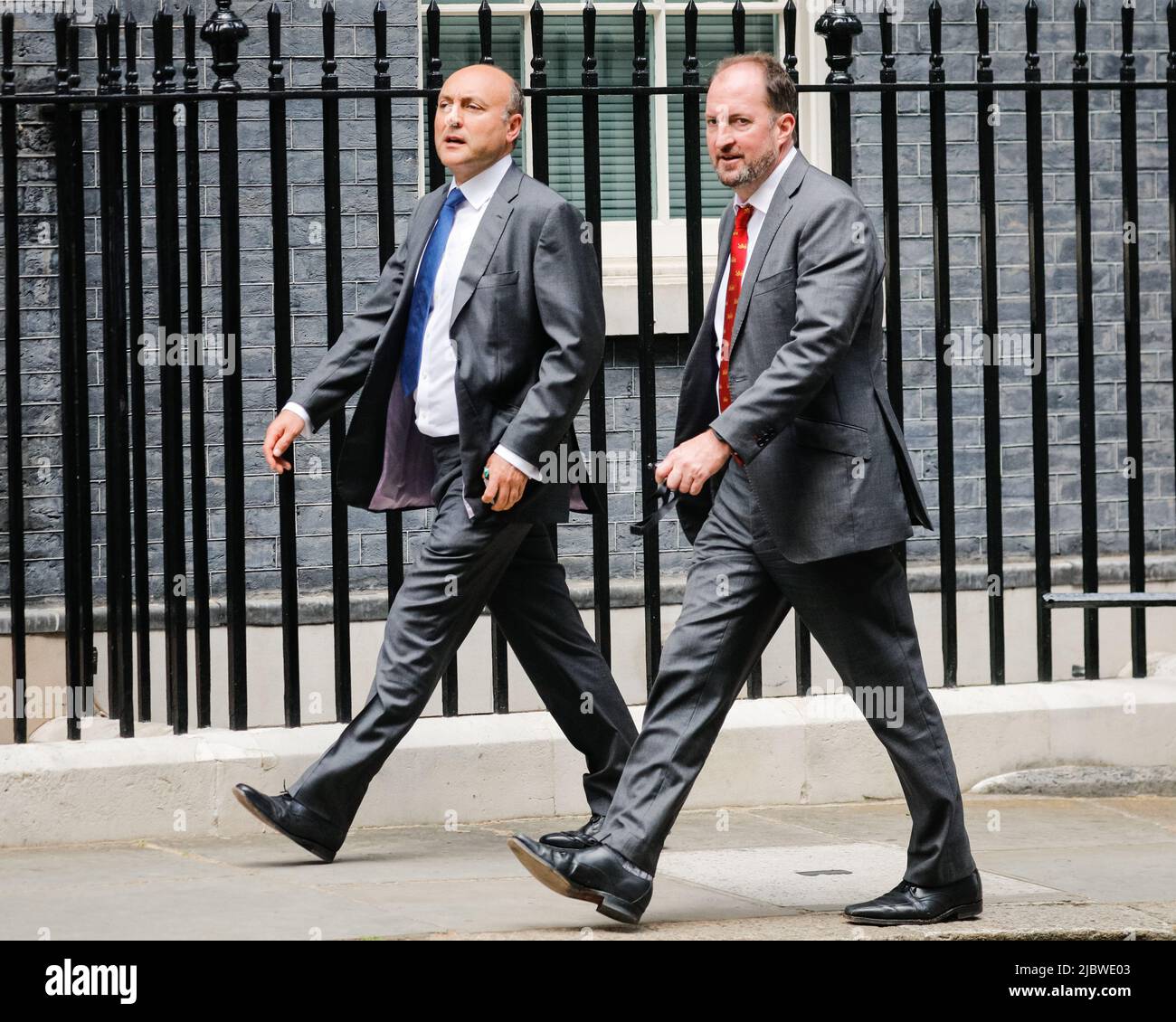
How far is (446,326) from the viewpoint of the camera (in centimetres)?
539

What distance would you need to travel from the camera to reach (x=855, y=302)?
181 inches

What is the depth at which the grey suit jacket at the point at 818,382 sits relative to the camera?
4.55 meters

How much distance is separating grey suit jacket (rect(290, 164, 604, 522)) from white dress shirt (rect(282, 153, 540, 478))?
0.14 feet

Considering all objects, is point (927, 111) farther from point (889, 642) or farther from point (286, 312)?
point (889, 642)

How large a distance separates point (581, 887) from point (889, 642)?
97cm

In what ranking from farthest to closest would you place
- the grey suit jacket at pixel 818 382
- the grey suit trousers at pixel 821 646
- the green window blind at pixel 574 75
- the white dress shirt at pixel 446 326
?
the green window blind at pixel 574 75
the white dress shirt at pixel 446 326
the grey suit trousers at pixel 821 646
the grey suit jacket at pixel 818 382

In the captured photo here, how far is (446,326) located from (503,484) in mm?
541

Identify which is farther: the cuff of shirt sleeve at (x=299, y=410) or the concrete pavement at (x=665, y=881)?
the cuff of shirt sleeve at (x=299, y=410)

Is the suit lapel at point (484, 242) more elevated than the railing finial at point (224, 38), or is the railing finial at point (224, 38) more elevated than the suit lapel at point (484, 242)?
the railing finial at point (224, 38)

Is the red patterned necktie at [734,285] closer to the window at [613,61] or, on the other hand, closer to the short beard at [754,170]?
the short beard at [754,170]

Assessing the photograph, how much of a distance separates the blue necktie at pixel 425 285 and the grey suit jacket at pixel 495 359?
24mm

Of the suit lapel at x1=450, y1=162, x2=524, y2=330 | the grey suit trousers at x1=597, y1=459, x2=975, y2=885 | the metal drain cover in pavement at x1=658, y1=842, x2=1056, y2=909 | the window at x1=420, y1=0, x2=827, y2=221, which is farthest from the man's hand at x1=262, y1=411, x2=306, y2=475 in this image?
the window at x1=420, y1=0, x2=827, y2=221

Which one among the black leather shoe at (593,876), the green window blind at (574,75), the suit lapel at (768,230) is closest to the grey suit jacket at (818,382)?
the suit lapel at (768,230)

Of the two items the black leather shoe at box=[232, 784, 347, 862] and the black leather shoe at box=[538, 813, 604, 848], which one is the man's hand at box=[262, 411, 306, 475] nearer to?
the black leather shoe at box=[232, 784, 347, 862]
